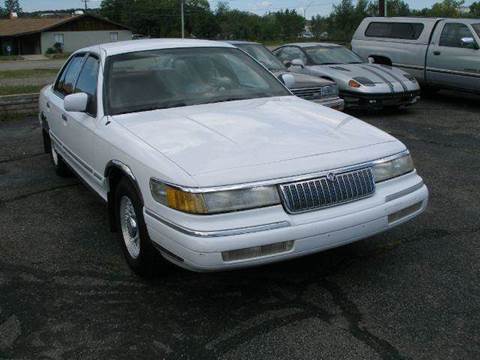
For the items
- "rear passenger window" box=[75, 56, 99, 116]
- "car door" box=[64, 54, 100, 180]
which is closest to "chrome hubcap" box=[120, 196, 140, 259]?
"car door" box=[64, 54, 100, 180]

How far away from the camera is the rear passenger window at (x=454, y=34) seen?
35.9 ft

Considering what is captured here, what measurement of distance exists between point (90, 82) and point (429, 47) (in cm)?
869

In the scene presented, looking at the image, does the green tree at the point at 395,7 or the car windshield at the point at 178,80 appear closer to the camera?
the car windshield at the point at 178,80

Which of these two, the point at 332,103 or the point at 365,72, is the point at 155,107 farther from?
the point at 365,72

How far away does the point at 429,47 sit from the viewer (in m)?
11.6

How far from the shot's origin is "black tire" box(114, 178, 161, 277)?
3.50 m

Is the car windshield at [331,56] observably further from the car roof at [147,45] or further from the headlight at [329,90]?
the car roof at [147,45]

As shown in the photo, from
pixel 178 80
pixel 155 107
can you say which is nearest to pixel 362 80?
pixel 178 80

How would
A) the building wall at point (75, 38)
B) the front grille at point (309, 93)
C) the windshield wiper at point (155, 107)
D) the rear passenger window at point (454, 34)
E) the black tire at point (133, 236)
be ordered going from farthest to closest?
1. the building wall at point (75, 38)
2. the rear passenger window at point (454, 34)
3. the front grille at point (309, 93)
4. the windshield wiper at point (155, 107)
5. the black tire at point (133, 236)

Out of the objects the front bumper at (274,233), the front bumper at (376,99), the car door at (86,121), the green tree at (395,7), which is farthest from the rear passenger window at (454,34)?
the green tree at (395,7)

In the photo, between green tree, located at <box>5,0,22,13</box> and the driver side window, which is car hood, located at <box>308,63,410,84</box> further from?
green tree, located at <box>5,0,22,13</box>

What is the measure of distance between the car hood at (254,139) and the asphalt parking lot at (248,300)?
2.70 feet

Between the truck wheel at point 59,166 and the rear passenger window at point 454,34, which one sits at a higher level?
the rear passenger window at point 454,34

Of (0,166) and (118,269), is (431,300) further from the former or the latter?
(0,166)
